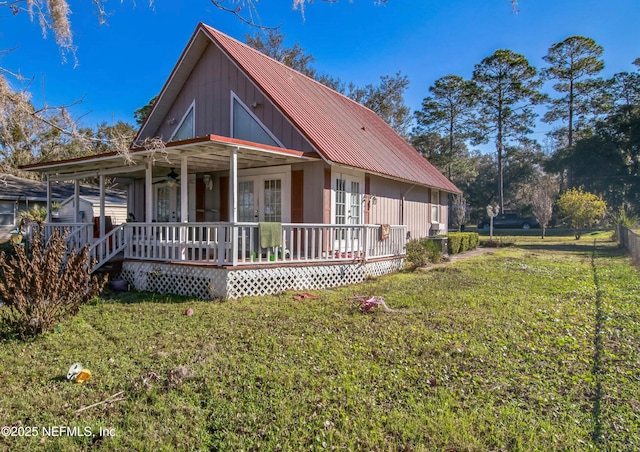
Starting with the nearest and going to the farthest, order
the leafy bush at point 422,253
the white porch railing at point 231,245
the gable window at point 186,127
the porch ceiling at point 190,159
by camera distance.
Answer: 1. the porch ceiling at point 190,159
2. the white porch railing at point 231,245
3. the gable window at point 186,127
4. the leafy bush at point 422,253

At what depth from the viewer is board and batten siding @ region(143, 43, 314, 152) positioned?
1076 centimetres

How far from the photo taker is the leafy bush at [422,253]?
1305cm

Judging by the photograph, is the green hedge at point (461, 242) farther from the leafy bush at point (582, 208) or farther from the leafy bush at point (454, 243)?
the leafy bush at point (582, 208)

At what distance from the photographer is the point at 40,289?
5.46 metres

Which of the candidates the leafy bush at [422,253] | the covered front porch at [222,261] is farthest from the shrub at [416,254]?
the covered front porch at [222,261]

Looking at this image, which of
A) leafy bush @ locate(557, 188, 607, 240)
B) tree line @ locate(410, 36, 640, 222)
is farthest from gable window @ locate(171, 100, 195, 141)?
tree line @ locate(410, 36, 640, 222)

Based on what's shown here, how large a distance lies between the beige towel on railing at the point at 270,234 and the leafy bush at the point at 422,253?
220 inches

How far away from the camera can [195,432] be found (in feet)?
10.4

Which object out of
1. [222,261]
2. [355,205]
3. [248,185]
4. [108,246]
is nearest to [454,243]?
[355,205]

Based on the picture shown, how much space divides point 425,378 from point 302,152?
6.76 metres

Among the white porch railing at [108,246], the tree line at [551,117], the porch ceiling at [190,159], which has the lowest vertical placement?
the white porch railing at [108,246]

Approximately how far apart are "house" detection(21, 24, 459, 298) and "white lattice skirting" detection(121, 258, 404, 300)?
24 millimetres

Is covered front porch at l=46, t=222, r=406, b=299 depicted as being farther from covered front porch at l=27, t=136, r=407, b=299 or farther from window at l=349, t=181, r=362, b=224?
window at l=349, t=181, r=362, b=224

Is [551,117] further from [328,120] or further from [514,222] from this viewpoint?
[328,120]
